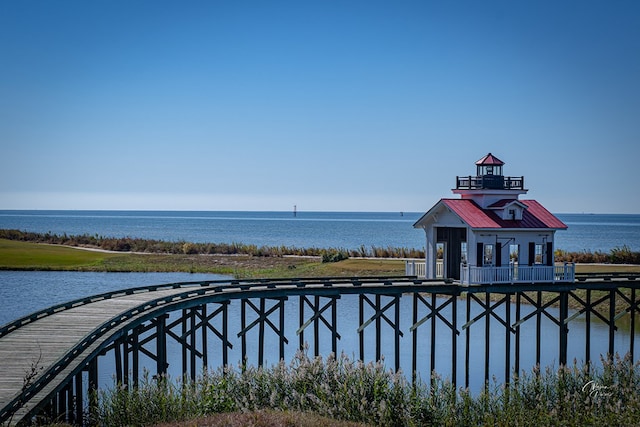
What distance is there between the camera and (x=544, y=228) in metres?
36.2

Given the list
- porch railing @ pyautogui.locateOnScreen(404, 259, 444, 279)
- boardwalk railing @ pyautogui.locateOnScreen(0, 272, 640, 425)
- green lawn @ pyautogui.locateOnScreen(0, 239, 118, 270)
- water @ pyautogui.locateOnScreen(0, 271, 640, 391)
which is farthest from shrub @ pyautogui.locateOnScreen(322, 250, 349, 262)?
porch railing @ pyautogui.locateOnScreen(404, 259, 444, 279)

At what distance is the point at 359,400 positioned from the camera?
71.6ft

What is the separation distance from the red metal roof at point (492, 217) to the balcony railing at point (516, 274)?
6.10 feet

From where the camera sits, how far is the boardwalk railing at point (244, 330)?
21359mm

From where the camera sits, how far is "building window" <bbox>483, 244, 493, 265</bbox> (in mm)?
35781

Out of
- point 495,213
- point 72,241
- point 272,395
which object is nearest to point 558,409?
point 272,395

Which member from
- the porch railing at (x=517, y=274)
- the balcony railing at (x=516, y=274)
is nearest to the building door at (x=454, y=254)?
the balcony railing at (x=516, y=274)

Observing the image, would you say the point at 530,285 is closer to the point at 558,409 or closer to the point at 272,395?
the point at 558,409

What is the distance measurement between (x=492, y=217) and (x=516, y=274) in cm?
281

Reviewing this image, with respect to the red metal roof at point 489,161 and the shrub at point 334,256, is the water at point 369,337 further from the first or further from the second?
the shrub at point 334,256

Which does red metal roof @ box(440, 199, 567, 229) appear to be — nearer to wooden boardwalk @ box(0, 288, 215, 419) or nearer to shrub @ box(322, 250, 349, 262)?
wooden boardwalk @ box(0, 288, 215, 419)

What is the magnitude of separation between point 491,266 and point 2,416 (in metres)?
22.7

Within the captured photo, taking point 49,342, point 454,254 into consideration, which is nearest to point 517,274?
point 454,254

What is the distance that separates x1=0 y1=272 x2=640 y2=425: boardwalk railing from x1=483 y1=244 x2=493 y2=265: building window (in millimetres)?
1362
